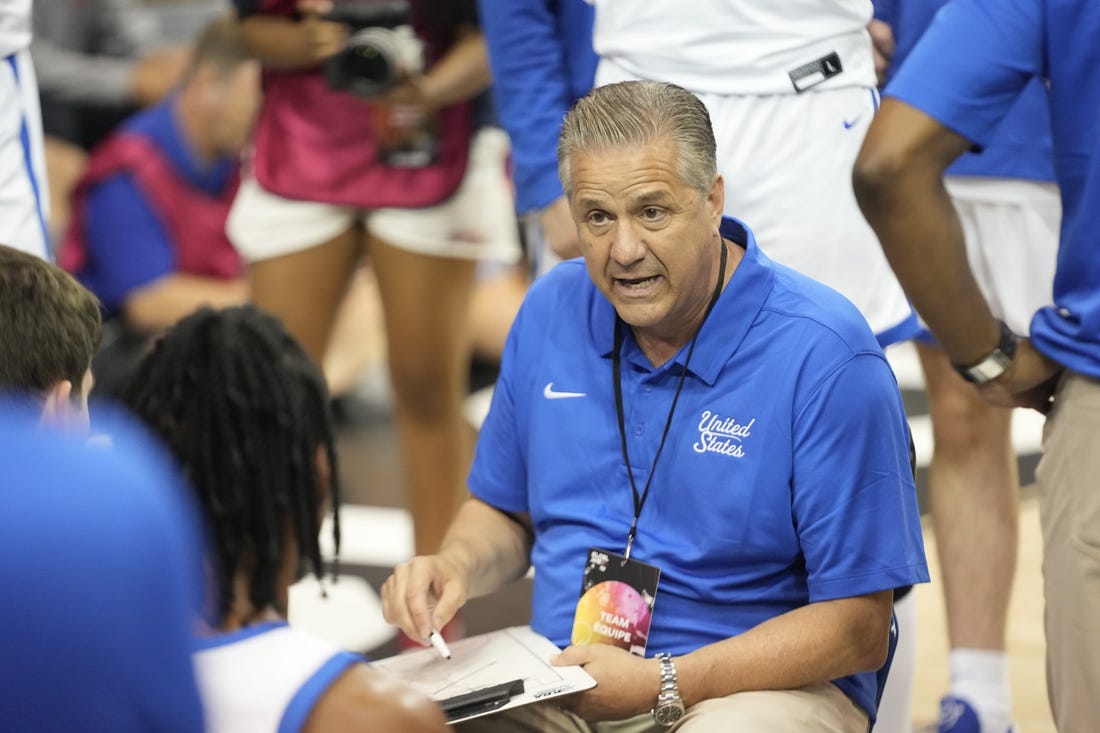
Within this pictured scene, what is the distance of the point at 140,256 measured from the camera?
529 cm

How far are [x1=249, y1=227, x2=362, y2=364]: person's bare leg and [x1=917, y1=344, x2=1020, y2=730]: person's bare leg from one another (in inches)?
51.2

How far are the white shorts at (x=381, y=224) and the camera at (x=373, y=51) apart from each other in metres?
0.28

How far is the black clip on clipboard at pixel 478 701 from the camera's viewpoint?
2.16m

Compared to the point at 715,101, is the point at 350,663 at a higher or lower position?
lower

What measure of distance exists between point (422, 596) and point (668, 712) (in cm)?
39

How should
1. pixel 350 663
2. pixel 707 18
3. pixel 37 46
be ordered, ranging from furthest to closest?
pixel 37 46, pixel 707 18, pixel 350 663

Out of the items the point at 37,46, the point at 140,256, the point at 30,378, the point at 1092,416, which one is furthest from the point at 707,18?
the point at 37,46

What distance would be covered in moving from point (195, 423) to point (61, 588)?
1036 millimetres

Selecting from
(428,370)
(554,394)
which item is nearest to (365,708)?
(554,394)

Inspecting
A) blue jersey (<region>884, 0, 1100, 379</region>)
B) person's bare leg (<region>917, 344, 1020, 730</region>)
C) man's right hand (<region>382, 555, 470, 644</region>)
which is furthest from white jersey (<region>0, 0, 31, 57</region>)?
person's bare leg (<region>917, 344, 1020, 730</region>)

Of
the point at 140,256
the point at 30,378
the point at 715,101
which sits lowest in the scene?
the point at 140,256

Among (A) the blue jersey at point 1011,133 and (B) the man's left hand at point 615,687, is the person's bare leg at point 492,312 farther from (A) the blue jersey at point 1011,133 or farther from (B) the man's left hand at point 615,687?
(B) the man's left hand at point 615,687

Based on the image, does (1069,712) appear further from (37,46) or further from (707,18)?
(37,46)

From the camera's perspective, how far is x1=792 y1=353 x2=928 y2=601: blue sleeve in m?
2.21
